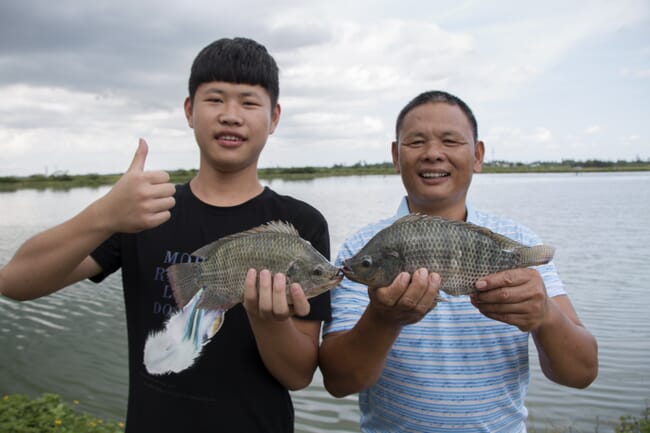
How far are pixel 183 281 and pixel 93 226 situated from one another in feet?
1.89

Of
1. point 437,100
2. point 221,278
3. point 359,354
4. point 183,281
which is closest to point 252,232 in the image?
point 221,278

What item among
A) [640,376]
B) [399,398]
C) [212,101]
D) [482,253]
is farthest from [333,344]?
[640,376]

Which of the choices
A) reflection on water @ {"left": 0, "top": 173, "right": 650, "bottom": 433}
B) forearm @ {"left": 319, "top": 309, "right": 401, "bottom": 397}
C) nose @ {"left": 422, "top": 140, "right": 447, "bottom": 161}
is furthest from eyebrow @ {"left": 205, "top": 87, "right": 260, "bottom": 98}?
reflection on water @ {"left": 0, "top": 173, "right": 650, "bottom": 433}

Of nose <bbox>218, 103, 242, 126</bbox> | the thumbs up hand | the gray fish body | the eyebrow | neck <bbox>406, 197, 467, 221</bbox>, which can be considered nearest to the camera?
the thumbs up hand

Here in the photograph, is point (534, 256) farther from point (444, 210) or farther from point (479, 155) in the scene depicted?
point (479, 155)

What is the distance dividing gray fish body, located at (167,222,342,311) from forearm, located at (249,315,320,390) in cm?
21

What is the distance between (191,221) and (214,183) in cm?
27

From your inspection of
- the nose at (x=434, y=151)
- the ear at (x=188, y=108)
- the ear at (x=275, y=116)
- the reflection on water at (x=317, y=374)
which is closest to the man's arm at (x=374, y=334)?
the nose at (x=434, y=151)

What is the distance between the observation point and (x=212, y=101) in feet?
9.57

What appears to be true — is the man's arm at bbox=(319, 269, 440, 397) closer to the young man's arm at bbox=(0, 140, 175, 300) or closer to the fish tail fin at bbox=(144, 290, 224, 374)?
the fish tail fin at bbox=(144, 290, 224, 374)

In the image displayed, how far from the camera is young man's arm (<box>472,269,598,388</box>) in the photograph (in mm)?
2367

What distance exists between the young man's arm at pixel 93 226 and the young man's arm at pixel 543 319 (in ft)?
5.23

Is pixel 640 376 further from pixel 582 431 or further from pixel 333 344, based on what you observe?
pixel 333 344

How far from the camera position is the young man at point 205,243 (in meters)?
2.37
